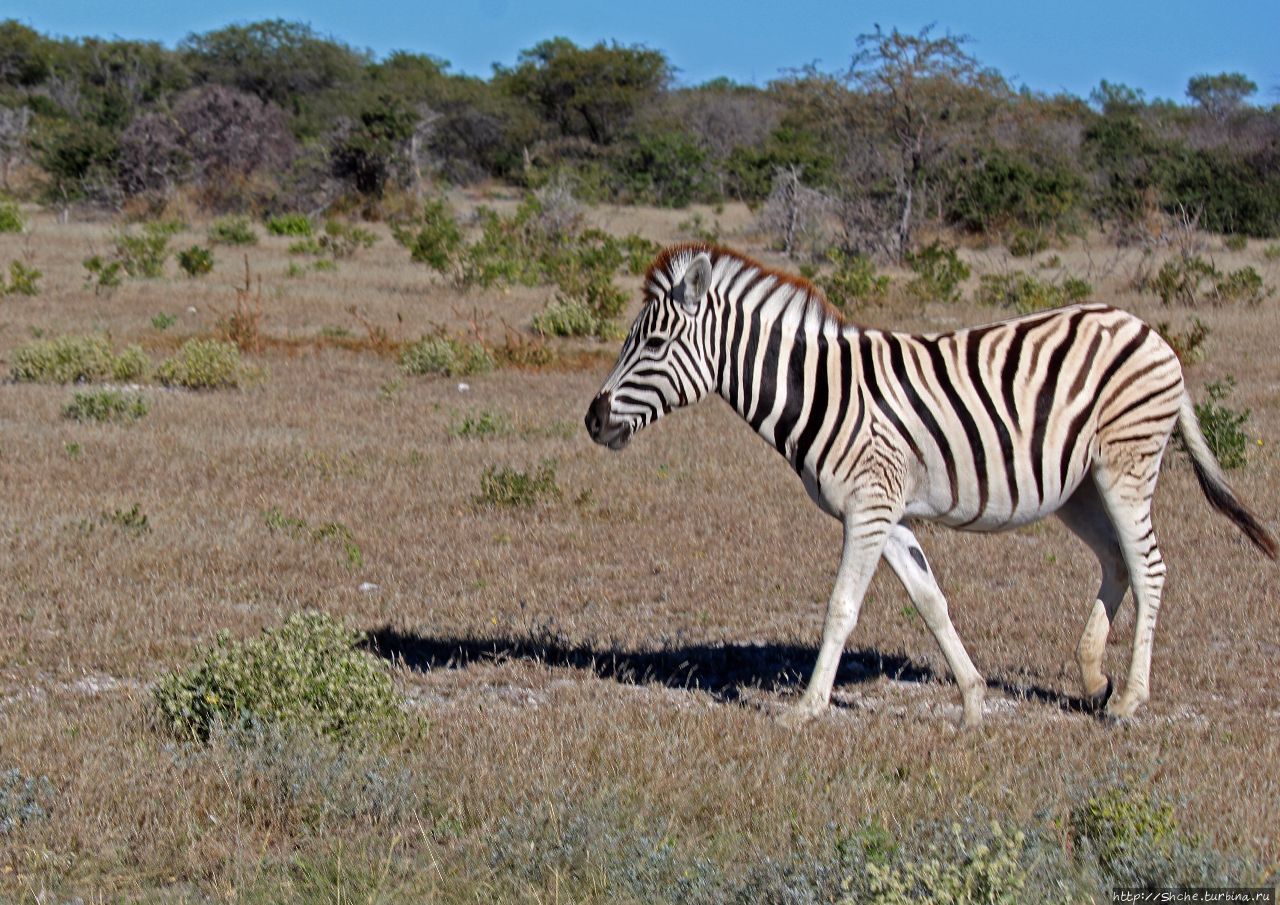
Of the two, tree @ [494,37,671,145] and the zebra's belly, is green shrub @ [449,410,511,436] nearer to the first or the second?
the zebra's belly

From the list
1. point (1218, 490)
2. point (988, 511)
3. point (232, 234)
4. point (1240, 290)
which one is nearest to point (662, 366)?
point (988, 511)

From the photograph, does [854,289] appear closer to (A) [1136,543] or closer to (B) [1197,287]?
(B) [1197,287]

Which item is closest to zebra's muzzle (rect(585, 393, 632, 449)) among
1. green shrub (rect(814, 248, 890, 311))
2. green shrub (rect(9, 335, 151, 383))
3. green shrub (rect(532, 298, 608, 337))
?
green shrub (rect(9, 335, 151, 383))

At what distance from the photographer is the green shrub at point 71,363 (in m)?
14.5

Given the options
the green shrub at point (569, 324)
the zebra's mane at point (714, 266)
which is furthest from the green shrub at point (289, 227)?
the zebra's mane at point (714, 266)

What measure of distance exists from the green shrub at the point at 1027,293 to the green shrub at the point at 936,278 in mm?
459

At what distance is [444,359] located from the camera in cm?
1541

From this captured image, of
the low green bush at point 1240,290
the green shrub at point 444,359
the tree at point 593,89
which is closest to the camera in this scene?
the green shrub at point 444,359

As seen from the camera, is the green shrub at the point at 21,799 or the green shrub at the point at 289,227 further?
the green shrub at the point at 289,227

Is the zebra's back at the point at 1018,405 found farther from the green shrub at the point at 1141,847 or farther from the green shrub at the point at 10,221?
the green shrub at the point at 10,221

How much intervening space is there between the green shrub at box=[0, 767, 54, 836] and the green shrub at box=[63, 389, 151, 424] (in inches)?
326

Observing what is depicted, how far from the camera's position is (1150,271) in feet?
74.6

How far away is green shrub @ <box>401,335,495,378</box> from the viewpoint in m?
Answer: 15.4

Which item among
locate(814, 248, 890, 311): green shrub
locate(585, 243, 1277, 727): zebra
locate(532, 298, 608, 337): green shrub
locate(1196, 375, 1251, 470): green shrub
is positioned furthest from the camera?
locate(814, 248, 890, 311): green shrub
